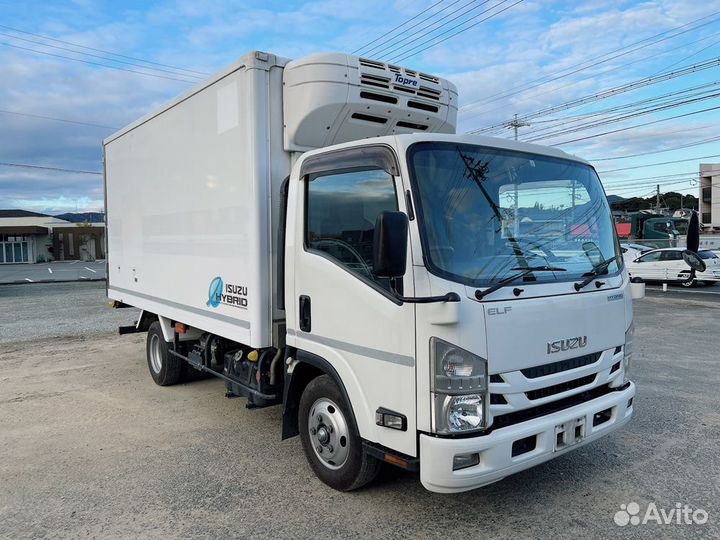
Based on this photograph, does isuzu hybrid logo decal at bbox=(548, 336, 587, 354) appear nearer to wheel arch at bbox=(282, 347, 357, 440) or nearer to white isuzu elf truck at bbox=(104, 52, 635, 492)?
white isuzu elf truck at bbox=(104, 52, 635, 492)

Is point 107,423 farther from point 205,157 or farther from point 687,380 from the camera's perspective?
point 687,380

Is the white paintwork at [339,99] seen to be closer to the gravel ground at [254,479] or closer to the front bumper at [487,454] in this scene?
the front bumper at [487,454]

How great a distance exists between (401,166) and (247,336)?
2009mm

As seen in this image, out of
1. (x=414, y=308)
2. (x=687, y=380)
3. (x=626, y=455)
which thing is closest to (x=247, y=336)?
(x=414, y=308)

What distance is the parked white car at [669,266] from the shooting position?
63.6 ft

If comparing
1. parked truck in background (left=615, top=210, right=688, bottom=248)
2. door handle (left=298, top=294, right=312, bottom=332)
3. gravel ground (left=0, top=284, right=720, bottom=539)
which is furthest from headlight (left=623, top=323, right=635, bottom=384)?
parked truck in background (left=615, top=210, right=688, bottom=248)

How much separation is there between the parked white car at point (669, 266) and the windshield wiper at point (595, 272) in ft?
58.3

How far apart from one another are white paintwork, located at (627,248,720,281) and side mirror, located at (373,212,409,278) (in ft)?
63.7

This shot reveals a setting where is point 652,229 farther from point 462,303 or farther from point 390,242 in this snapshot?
point 390,242

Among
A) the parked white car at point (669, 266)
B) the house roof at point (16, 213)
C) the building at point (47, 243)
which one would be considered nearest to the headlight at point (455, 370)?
the parked white car at point (669, 266)

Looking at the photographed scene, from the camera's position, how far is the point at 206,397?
6457 millimetres

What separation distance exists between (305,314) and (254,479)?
1.36m

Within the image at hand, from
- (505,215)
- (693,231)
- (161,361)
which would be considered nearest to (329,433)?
(505,215)

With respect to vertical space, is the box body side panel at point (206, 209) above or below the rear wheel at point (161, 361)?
above
